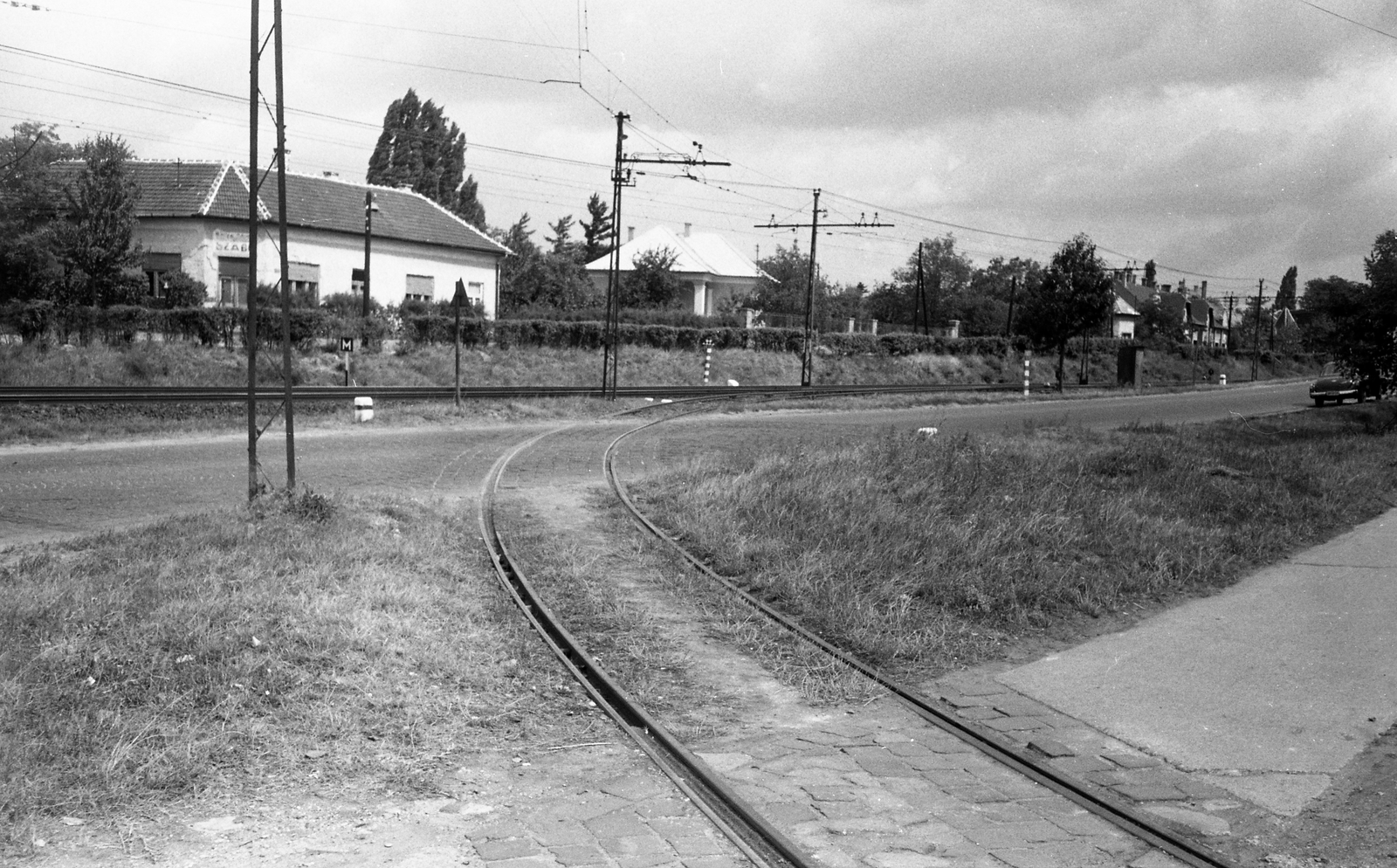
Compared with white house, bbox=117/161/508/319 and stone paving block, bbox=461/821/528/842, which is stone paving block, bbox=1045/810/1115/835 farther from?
white house, bbox=117/161/508/319

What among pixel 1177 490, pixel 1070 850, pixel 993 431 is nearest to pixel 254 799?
pixel 1070 850

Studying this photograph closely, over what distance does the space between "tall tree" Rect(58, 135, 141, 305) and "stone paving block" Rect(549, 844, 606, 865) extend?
39.3 metres

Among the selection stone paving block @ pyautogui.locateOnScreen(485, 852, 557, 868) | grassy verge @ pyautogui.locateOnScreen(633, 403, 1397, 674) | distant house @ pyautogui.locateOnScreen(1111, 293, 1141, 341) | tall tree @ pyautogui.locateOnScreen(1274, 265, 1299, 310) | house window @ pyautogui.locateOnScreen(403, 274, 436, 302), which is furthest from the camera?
tall tree @ pyautogui.locateOnScreen(1274, 265, 1299, 310)

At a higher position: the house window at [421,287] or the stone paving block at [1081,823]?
the house window at [421,287]

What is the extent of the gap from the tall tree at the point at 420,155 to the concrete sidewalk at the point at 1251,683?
73.7 metres

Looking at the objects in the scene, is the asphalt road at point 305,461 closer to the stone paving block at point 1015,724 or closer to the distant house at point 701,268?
the stone paving block at point 1015,724

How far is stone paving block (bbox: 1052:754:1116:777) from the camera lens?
232 inches

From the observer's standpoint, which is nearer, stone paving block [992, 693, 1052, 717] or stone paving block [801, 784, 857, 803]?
stone paving block [801, 784, 857, 803]

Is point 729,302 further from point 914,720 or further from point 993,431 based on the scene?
point 914,720

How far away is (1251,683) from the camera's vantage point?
7.58 meters

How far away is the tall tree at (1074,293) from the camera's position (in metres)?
48.9

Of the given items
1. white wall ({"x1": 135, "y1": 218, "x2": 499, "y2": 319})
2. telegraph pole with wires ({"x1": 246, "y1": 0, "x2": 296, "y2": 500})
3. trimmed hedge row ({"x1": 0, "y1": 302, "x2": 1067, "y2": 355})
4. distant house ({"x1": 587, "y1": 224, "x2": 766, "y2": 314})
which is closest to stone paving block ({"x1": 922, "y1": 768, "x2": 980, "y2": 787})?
telegraph pole with wires ({"x1": 246, "y1": 0, "x2": 296, "y2": 500})

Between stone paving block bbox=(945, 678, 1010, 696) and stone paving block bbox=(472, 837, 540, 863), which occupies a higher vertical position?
stone paving block bbox=(472, 837, 540, 863)

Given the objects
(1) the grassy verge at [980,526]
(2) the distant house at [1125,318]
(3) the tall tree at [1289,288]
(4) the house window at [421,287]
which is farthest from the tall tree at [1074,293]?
(3) the tall tree at [1289,288]
